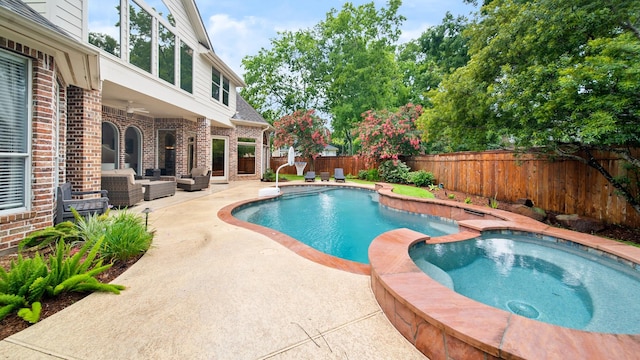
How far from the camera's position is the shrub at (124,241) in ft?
11.2

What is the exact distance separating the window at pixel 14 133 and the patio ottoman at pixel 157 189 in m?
4.50

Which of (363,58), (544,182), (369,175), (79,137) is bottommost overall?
(544,182)

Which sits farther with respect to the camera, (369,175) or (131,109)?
(369,175)

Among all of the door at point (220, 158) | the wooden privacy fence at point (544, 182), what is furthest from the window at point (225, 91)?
the wooden privacy fence at point (544, 182)

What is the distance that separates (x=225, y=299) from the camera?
2.51 meters

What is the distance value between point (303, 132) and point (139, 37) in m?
11.0

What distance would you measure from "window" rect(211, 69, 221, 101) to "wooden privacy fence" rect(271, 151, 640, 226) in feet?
36.3

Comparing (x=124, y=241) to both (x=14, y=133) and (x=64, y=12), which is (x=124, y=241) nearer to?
(x=14, y=133)

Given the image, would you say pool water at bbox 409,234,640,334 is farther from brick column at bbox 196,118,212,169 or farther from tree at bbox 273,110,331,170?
tree at bbox 273,110,331,170

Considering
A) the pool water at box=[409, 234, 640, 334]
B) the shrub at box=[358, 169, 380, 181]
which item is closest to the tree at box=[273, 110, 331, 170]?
the shrub at box=[358, 169, 380, 181]

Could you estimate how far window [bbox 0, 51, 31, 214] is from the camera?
3.51 metres

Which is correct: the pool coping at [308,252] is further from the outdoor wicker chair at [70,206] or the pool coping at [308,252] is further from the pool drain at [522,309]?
the outdoor wicker chair at [70,206]

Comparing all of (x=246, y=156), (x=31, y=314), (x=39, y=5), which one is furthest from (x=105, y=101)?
(x=31, y=314)

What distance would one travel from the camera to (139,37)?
Answer: 7957mm
